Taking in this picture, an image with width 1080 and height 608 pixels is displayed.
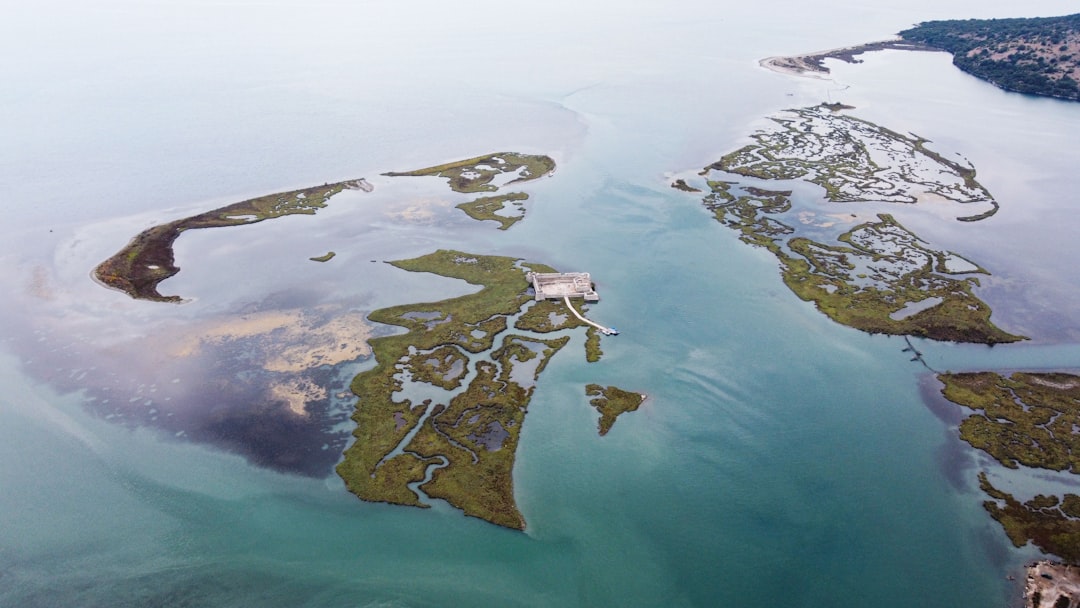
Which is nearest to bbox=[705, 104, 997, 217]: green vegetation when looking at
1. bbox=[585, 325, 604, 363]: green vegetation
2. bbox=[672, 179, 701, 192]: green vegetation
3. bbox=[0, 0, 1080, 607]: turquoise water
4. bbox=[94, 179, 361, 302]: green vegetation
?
bbox=[0, 0, 1080, 607]: turquoise water

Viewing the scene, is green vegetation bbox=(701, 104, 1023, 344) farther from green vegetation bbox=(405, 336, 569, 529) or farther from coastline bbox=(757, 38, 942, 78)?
coastline bbox=(757, 38, 942, 78)

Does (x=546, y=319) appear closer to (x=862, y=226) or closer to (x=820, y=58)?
(x=862, y=226)

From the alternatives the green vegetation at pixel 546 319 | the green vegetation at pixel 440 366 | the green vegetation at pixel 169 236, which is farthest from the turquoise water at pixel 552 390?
the green vegetation at pixel 440 366

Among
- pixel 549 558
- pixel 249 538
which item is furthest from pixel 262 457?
pixel 549 558

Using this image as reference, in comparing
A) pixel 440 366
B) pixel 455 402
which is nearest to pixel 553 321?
pixel 440 366

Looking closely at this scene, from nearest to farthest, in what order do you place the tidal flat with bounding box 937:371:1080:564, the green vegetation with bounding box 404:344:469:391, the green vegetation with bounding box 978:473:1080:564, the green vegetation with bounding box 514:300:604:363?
the green vegetation with bounding box 978:473:1080:564
the tidal flat with bounding box 937:371:1080:564
the green vegetation with bounding box 404:344:469:391
the green vegetation with bounding box 514:300:604:363

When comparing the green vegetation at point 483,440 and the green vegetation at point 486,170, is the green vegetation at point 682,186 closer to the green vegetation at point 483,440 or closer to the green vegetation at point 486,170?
the green vegetation at point 486,170

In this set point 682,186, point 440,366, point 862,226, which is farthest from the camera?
point 682,186
